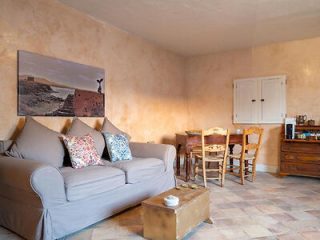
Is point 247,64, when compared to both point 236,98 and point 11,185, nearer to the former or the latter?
point 236,98

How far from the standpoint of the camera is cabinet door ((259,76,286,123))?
4902 millimetres

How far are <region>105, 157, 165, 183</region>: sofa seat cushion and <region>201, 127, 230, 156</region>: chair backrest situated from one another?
33.7 inches

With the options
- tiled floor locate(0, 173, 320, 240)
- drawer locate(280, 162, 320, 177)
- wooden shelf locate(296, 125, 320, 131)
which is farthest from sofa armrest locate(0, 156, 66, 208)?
wooden shelf locate(296, 125, 320, 131)

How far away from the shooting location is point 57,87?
324cm

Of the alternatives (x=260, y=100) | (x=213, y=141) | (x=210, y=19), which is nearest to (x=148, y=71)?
(x=210, y=19)

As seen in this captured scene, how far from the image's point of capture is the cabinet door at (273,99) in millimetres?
4902

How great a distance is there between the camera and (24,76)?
9.52 feet

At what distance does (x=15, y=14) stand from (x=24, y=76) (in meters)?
0.67

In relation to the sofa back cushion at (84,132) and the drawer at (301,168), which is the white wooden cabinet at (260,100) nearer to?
the drawer at (301,168)

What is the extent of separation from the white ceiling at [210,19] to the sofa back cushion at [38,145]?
1.68 metres

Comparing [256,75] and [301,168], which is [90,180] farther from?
[256,75]

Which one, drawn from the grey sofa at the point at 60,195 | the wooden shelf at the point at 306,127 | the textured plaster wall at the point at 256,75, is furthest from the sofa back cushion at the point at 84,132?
the wooden shelf at the point at 306,127

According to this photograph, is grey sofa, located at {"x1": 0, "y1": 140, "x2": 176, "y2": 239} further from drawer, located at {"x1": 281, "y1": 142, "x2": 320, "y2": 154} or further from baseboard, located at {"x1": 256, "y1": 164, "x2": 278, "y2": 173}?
baseboard, located at {"x1": 256, "y1": 164, "x2": 278, "y2": 173}

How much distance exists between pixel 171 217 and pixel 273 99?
3.80 metres
